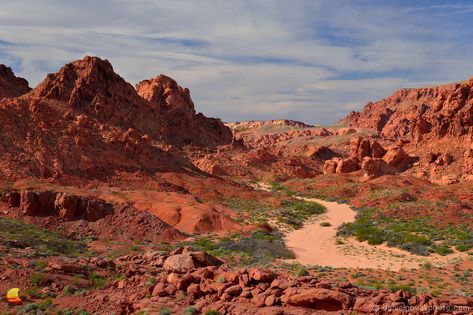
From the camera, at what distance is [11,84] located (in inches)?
3039

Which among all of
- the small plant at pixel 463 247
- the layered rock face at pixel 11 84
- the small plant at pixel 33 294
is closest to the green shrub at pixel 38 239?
the small plant at pixel 33 294

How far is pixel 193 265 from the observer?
1842cm

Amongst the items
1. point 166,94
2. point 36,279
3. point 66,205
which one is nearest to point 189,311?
point 36,279

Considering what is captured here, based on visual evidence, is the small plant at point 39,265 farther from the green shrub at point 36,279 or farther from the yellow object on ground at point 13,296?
the yellow object on ground at point 13,296

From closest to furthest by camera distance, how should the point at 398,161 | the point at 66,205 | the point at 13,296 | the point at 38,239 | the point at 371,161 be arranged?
the point at 13,296 → the point at 38,239 → the point at 66,205 → the point at 371,161 → the point at 398,161

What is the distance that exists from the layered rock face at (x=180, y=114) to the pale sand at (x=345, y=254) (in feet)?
169

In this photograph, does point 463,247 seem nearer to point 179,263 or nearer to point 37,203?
point 179,263

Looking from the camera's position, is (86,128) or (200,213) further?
(86,128)

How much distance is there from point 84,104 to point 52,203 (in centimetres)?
3512

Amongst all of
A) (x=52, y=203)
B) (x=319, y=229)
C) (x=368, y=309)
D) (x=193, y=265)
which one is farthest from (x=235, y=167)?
(x=368, y=309)

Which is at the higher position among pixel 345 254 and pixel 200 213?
pixel 200 213

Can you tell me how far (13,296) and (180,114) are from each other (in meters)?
77.8

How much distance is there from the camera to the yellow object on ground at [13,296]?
15766 mm

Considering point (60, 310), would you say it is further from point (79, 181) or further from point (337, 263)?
point (79, 181)
